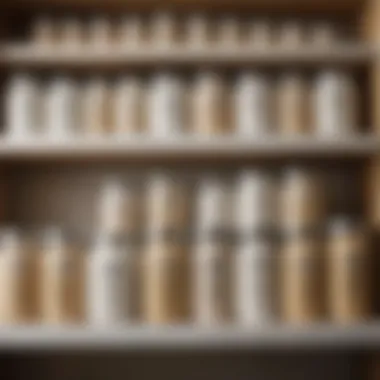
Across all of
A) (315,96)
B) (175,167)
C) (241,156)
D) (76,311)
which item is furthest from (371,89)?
(76,311)

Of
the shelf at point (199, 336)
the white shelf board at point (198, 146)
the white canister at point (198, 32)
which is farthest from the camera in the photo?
the white canister at point (198, 32)

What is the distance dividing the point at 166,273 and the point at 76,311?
20cm

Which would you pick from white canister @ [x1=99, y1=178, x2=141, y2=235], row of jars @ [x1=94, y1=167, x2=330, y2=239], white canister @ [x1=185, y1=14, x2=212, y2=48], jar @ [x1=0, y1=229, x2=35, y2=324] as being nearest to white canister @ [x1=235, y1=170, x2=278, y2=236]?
row of jars @ [x1=94, y1=167, x2=330, y2=239]

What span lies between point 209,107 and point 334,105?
259 millimetres

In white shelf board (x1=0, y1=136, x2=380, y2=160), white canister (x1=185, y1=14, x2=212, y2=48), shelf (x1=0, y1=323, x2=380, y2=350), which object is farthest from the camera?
white canister (x1=185, y1=14, x2=212, y2=48)

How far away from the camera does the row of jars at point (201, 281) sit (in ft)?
4.07

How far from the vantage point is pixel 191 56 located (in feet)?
4.58

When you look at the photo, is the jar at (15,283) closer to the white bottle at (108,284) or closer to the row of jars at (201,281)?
the row of jars at (201,281)

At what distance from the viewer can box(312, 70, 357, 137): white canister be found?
134cm

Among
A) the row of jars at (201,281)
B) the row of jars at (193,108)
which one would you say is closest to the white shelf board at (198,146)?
the row of jars at (193,108)

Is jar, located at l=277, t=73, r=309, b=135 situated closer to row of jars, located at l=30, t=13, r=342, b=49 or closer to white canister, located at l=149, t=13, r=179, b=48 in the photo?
row of jars, located at l=30, t=13, r=342, b=49

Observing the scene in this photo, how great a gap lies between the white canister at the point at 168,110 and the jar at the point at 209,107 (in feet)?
0.11

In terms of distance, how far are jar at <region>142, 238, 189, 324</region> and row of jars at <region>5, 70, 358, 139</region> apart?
10.0 inches

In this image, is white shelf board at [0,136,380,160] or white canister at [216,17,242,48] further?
white canister at [216,17,242,48]
